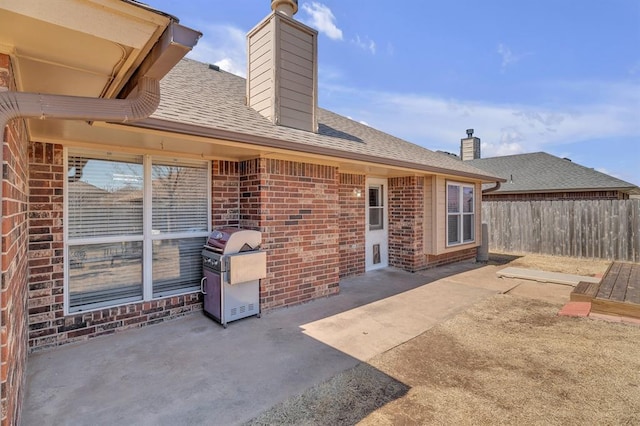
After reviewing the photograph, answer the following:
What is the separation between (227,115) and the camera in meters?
4.70

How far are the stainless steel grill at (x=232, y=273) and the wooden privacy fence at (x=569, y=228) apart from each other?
34.5 ft

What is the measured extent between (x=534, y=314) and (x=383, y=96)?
31.1 ft

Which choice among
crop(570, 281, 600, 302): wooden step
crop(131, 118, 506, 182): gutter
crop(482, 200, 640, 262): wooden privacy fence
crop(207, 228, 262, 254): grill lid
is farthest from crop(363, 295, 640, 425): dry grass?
crop(482, 200, 640, 262): wooden privacy fence

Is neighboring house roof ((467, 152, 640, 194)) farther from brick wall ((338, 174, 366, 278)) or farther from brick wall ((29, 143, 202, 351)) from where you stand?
brick wall ((29, 143, 202, 351))

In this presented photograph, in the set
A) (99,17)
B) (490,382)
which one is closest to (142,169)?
(99,17)

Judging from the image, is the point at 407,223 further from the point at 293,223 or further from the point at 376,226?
the point at 293,223

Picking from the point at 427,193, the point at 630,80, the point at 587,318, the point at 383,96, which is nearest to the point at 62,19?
the point at 587,318

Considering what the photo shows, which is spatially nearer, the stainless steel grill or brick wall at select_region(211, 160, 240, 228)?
the stainless steel grill

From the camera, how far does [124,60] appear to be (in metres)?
2.06

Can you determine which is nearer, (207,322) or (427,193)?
(207,322)

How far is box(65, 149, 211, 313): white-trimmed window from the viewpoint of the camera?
4.00 metres

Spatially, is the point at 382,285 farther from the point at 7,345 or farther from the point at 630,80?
the point at 630,80

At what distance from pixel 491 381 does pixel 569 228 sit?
1001 centimetres

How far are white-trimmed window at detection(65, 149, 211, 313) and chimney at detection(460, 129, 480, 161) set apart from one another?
769 inches
